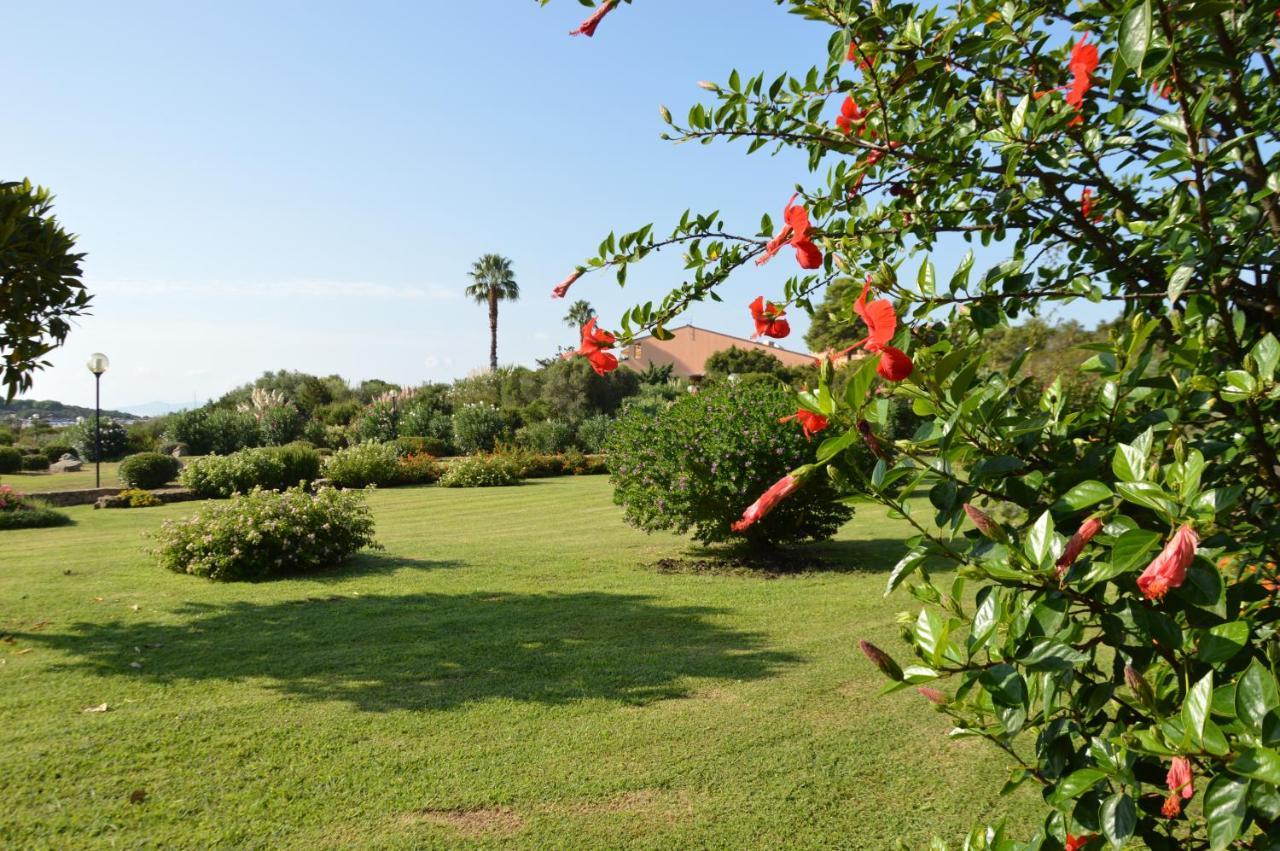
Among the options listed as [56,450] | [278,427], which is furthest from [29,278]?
[56,450]

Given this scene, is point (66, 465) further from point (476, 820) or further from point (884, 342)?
point (884, 342)

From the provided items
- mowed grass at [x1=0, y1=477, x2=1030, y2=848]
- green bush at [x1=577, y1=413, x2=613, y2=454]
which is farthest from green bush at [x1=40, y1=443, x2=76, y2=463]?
mowed grass at [x1=0, y1=477, x2=1030, y2=848]

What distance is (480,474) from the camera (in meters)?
20.5

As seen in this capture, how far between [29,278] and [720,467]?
5.93 meters

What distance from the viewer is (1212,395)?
4.40 feet

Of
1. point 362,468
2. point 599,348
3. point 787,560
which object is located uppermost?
point 599,348

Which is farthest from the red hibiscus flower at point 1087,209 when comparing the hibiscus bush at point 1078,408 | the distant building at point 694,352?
the distant building at point 694,352

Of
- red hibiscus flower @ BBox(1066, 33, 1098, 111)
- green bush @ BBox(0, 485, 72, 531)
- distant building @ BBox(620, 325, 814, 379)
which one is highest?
distant building @ BBox(620, 325, 814, 379)

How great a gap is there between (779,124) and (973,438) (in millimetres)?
1208

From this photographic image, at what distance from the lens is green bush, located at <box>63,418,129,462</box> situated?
2817 cm

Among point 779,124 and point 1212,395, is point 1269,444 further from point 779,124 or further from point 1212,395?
point 779,124

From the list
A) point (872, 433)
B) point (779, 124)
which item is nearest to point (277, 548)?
point (779, 124)

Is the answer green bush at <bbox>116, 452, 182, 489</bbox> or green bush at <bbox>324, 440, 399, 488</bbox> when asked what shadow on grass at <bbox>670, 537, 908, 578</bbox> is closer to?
green bush at <bbox>324, 440, 399, 488</bbox>

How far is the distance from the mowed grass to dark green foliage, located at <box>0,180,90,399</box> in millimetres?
2070
